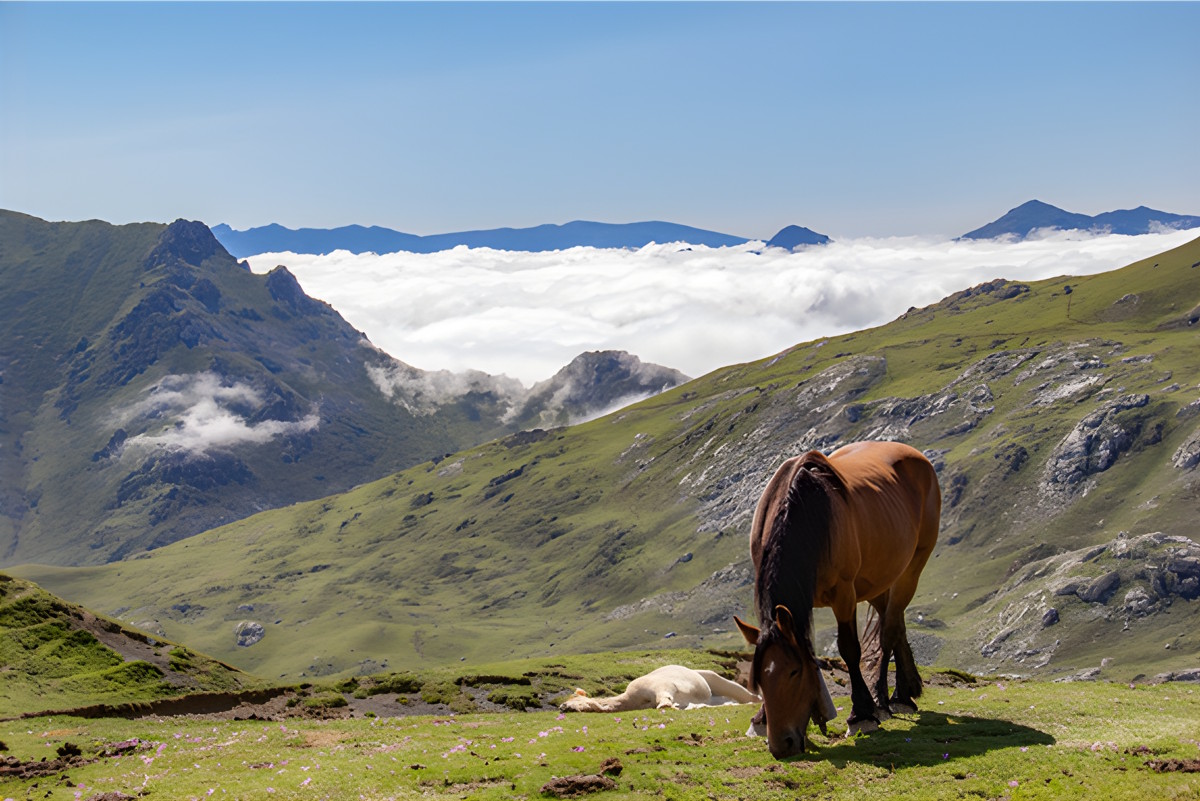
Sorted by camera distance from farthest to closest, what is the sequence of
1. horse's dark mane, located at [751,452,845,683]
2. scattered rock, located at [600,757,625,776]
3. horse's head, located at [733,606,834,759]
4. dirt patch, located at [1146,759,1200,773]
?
1. scattered rock, located at [600,757,625,776]
2. horse's dark mane, located at [751,452,845,683]
3. horse's head, located at [733,606,834,759]
4. dirt patch, located at [1146,759,1200,773]

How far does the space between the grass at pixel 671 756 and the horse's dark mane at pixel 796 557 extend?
353 cm

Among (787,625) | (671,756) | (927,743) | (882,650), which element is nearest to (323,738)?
(671,756)

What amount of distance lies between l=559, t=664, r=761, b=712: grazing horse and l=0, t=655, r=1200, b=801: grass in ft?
12.7

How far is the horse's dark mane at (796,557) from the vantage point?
26.0m

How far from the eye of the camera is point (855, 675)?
29422 mm

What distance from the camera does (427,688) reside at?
55.2m

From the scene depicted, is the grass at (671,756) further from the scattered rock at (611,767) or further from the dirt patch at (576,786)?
the dirt patch at (576,786)

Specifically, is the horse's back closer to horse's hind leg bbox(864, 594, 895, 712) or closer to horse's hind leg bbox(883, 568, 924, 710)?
horse's hind leg bbox(883, 568, 924, 710)

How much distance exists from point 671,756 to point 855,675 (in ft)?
20.2

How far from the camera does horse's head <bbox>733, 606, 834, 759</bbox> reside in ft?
83.7

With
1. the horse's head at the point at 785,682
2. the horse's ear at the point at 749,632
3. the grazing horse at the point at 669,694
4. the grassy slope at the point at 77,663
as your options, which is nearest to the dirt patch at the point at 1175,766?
the horse's head at the point at 785,682

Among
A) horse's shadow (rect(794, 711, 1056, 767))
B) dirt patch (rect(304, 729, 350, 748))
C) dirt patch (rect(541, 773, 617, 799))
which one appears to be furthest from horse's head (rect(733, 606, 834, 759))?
dirt patch (rect(304, 729, 350, 748))

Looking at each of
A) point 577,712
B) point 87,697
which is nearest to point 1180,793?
point 577,712

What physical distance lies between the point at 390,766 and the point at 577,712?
49.5 ft
